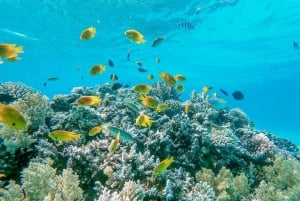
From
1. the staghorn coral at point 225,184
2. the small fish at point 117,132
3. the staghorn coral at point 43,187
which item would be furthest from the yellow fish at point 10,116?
the staghorn coral at point 225,184

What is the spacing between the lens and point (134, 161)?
213 inches

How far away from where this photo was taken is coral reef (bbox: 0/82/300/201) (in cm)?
459

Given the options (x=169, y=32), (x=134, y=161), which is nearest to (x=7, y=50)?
(x=134, y=161)

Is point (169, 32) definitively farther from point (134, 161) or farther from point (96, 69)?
point (134, 161)

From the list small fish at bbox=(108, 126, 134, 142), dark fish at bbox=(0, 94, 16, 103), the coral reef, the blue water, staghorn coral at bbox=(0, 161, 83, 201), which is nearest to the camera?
staghorn coral at bbox=(0, 161, 83, 201)

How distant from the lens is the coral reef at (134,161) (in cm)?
459

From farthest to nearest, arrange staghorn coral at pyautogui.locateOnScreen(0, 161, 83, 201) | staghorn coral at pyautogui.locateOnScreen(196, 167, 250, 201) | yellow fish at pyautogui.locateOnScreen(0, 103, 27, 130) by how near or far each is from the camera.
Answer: staghorn coral at pyautogui.locateOnScreen(196, 167, 250, 201), staghorn coral at pyautogui.locateOnScreen(0, 161, 83, 201), yellow fish at pyautogui.locateOnScreen(0, 103, 27, 130)

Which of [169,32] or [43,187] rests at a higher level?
[169,32]

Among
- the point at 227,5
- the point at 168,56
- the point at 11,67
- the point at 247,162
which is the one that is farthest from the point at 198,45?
the point at 11,67

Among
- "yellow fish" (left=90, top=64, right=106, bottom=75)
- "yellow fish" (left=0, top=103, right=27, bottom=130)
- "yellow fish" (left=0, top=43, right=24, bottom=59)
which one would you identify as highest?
"yellow fish" (left=90, top=64, right=106, bottom=75)

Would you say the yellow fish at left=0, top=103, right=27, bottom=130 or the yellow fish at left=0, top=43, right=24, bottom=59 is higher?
the yellow fish at left=0, top=43, right=24, bottom=59

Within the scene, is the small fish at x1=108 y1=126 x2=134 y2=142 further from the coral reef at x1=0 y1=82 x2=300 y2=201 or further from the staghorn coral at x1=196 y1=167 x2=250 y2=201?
the staghorn coral at x1=196 y1=167 x2=250 y2=201

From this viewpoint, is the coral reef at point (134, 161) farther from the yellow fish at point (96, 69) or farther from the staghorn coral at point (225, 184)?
the yellow fish at point (96, 69)

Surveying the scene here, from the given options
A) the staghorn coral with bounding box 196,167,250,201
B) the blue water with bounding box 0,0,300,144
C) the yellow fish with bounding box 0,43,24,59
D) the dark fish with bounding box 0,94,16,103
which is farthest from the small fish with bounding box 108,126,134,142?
the blue water with bounding box 0,0,300,144
